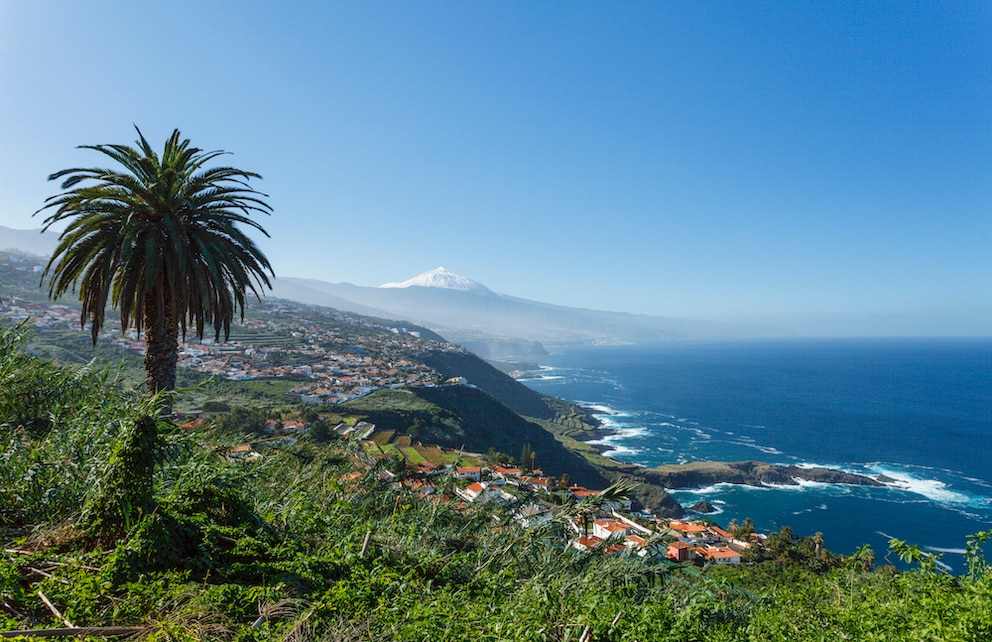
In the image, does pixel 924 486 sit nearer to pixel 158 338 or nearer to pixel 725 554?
pixel 725 554

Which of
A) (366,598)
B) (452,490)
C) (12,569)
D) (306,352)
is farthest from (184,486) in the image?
(306,352)

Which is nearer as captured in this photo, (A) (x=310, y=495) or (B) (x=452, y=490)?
(A) (x=310, y=495)

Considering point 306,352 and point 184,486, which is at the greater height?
point 184,486

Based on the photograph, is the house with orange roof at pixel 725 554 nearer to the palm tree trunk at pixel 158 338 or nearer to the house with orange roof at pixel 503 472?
the house with orange roof at pixel 503 472

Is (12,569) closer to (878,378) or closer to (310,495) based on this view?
(310,495)

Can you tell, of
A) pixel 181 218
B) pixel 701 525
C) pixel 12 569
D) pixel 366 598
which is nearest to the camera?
pixel 12 569

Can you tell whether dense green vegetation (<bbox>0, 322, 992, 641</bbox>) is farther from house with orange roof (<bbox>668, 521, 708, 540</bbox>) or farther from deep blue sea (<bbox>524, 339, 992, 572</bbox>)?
deep blue sea (<bbox>524, 339, 992, 572</bbox>)

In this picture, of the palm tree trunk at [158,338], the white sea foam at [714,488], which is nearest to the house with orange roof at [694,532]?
the white sea foam at [714,488]
